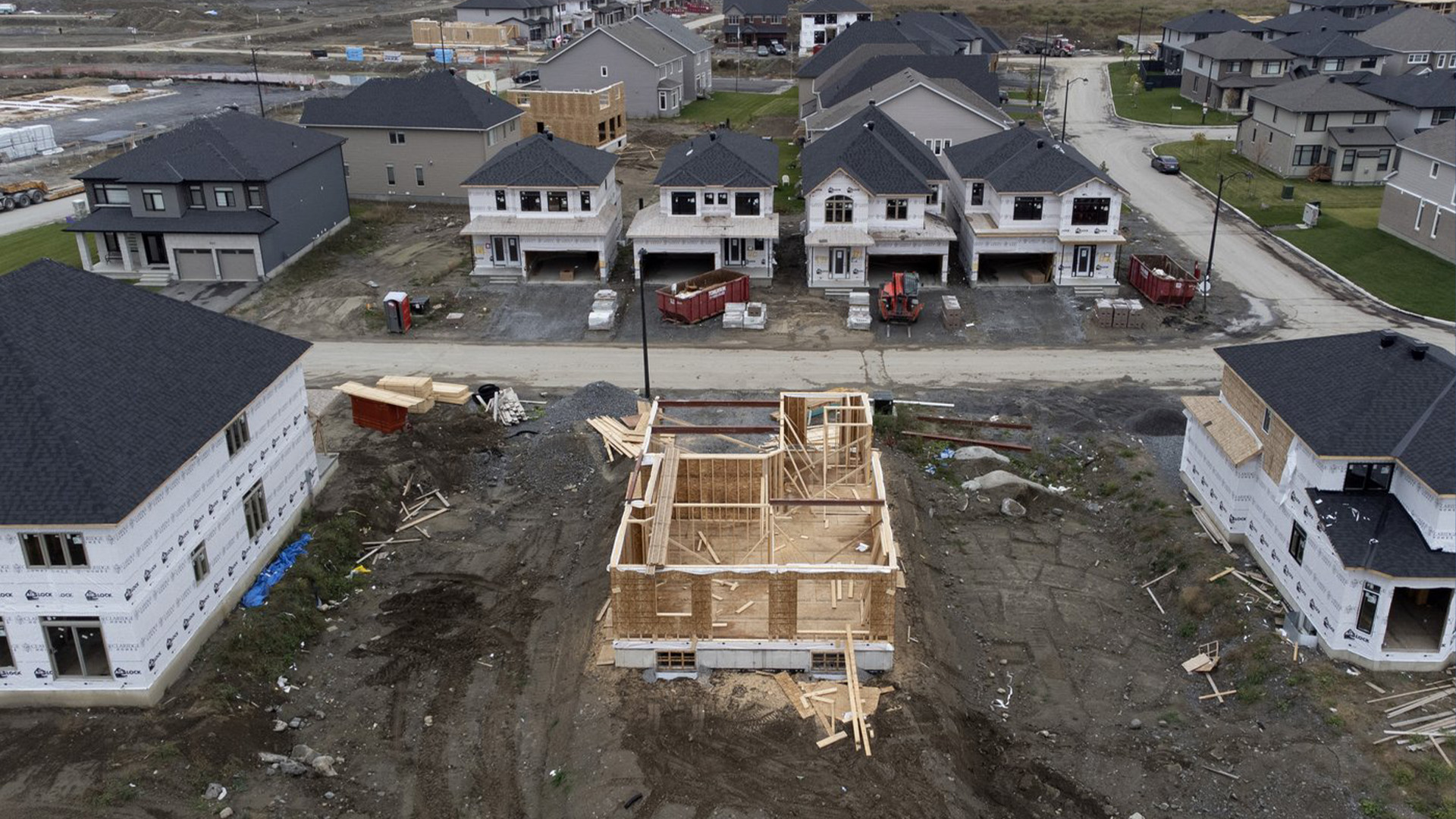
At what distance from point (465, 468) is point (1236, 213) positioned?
170ft

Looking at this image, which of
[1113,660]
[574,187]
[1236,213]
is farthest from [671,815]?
[1236,213]

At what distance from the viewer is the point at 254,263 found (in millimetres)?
55906

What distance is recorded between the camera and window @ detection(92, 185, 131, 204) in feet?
185

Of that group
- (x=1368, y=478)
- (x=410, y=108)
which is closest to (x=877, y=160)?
(x=410, y=108)

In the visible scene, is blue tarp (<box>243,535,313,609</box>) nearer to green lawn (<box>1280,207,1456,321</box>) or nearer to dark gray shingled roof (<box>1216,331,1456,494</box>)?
dark gray shingled roof (<box>1216,331,1456,494</box>)

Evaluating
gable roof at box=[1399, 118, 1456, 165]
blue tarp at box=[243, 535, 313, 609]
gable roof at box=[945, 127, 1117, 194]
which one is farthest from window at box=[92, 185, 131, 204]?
gable roof at box=[1399, 118, 1456, 165]

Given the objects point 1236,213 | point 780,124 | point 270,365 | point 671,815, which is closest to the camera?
point 671,815

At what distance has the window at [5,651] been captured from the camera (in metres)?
25.1

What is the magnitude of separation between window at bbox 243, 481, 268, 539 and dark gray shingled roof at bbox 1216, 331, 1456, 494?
27.5 m

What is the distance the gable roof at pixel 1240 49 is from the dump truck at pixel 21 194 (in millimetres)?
91343

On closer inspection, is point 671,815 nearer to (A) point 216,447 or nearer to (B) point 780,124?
(A) point 216,447

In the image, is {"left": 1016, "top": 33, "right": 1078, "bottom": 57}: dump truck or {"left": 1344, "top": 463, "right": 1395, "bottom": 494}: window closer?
{"left": 1344, "top": 463, "right": 1395, "bottom": 494}: window

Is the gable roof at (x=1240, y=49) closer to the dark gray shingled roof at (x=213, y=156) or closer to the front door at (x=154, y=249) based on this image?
the dark gray shingled roof at (x=213, y=156)

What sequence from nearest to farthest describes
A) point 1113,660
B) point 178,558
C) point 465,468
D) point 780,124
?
point 178,558 → point 1113,660 → point 465,468 → point 780,124
